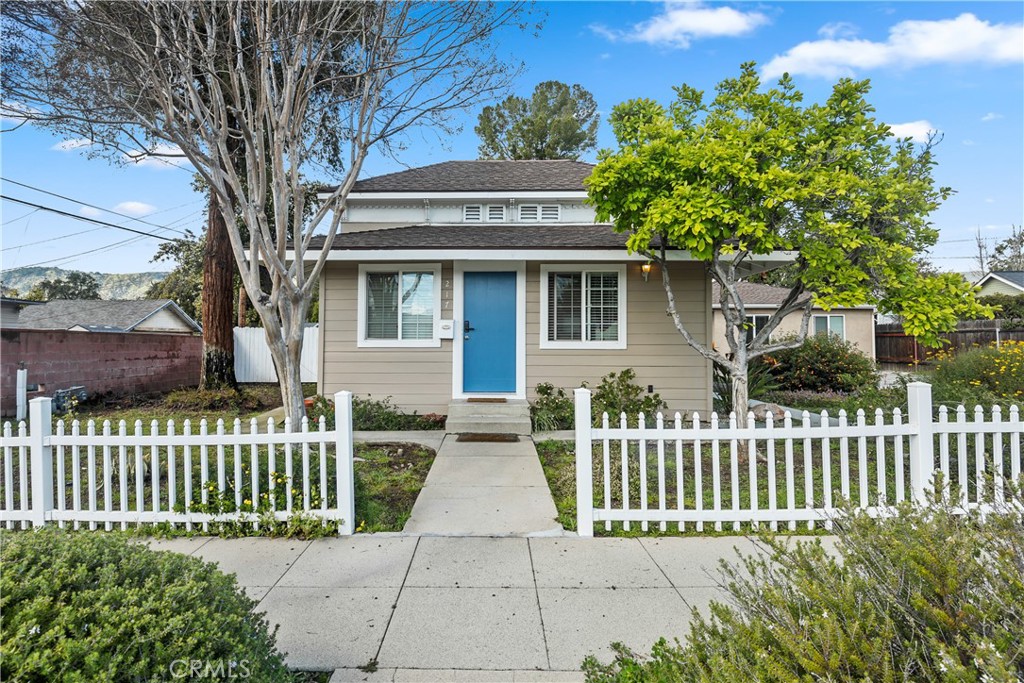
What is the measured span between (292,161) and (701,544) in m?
5.92

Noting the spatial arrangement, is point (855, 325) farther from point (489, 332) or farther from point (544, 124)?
point (489, 332)

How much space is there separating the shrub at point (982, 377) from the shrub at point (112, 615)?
815cm

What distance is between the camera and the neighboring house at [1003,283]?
22031 mm

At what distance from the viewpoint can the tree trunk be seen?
10359 millimetres

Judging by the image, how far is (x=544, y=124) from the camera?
2120cm

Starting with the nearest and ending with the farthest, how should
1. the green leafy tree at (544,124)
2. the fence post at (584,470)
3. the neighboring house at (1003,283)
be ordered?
the fence post at (584,470) < the green leafy tree at (544,124) < the neighboring house at (1003,283)

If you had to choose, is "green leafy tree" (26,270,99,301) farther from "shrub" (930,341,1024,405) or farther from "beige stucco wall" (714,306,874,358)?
"shrub" (930,341,1024,405)

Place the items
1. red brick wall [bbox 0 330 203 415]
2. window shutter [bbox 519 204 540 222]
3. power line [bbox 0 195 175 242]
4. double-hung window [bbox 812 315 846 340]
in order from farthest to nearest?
1. double-hung window [bbox 812 315 846 340]
2. power line [bbox 0 195 175 242]
3. window shutter [bbox 519 204 540 222]
4. red brick wall [bbox 0 330 203 415]

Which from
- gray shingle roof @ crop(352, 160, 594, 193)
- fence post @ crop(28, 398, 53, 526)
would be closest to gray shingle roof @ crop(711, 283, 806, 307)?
gray shingle roof @ crop(352, 160, 594, 193)

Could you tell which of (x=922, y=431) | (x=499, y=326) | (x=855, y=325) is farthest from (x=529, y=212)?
(x=855, y=325)

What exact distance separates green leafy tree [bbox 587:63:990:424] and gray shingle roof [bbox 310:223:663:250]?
4.85 feet

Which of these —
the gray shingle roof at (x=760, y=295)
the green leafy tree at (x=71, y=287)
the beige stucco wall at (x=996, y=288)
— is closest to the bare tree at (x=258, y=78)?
the gray shingle roof at (x=760, y=295)

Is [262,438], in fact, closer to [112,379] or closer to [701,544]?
[701,544]

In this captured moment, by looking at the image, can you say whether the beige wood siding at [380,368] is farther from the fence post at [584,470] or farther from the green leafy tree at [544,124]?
the green leafy tree at [544,124]
